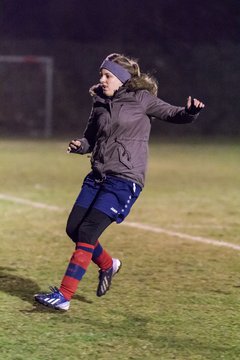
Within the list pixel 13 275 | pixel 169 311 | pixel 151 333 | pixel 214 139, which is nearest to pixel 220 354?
pixel 151 333

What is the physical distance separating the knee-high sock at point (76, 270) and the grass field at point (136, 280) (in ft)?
0.52

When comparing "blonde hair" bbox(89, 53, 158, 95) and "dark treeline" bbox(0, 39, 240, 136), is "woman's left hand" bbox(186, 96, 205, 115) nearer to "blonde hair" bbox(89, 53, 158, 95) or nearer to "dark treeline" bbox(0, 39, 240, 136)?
"blonde hair" bbox(89, 53, 158, 95)

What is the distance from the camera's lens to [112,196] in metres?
6.57

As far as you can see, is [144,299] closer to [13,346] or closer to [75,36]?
[13,346]

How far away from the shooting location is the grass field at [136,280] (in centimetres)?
565

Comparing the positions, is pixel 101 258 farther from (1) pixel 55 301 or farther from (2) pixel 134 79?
(2) pixel 134 79

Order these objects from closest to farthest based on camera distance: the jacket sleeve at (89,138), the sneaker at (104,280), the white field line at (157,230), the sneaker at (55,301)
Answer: the sneaker at (55,301)
the jacket sleeve at (89,138)
the sneaker at (104,280)
the white field line at (157,230)

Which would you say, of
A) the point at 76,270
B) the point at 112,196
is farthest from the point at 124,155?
the point at 76,270

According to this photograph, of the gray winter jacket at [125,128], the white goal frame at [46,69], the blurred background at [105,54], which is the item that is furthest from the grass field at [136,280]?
the blurred background at [105,54]

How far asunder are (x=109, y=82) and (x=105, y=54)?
2323 cm

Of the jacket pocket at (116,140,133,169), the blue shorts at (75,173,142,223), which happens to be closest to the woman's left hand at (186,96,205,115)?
the jacket pocket at (116,140,133,169)

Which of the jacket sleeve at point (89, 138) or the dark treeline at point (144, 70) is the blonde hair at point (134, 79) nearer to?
the jacket sleeve at point (89, 138)

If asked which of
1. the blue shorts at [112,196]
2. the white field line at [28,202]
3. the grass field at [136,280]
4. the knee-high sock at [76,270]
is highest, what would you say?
the blue shorts at [112,196]

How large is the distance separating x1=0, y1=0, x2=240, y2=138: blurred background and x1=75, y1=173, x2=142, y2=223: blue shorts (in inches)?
811
